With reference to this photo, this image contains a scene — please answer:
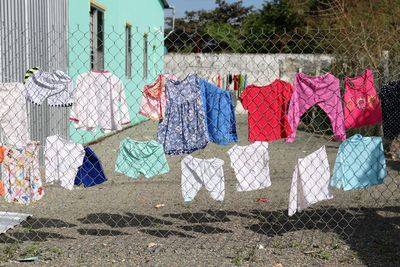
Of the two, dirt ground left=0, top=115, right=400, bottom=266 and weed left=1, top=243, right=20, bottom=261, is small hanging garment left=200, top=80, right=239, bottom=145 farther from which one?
weed left=1, top=243, right=20, bottom=261

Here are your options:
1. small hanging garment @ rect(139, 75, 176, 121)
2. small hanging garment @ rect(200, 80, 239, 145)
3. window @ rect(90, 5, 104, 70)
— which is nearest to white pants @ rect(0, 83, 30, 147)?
small hanging garment @ rect(139, 75, 176, 121)

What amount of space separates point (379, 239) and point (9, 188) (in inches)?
130

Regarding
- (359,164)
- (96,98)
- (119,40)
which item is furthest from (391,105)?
(119,40)

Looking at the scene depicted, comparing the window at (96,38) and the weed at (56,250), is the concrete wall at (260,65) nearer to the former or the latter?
the window at (96,38)

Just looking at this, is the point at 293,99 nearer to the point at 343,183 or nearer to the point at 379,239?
the point at 343,183

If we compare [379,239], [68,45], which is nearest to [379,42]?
[68,45]

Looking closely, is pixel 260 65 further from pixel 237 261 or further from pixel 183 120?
pixel 237 261

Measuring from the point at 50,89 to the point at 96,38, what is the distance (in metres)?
8.20

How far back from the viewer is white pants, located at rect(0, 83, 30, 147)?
5352 millimetres

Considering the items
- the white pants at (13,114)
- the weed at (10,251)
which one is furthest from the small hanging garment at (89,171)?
the weed at (10,251)

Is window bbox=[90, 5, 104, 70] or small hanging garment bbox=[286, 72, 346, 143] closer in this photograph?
small hanging garment bbox=[286, 72, 346, 143]

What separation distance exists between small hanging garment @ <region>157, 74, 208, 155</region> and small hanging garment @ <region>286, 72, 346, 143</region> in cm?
76

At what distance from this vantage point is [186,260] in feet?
16.5

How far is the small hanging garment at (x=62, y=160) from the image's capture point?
534 cm
